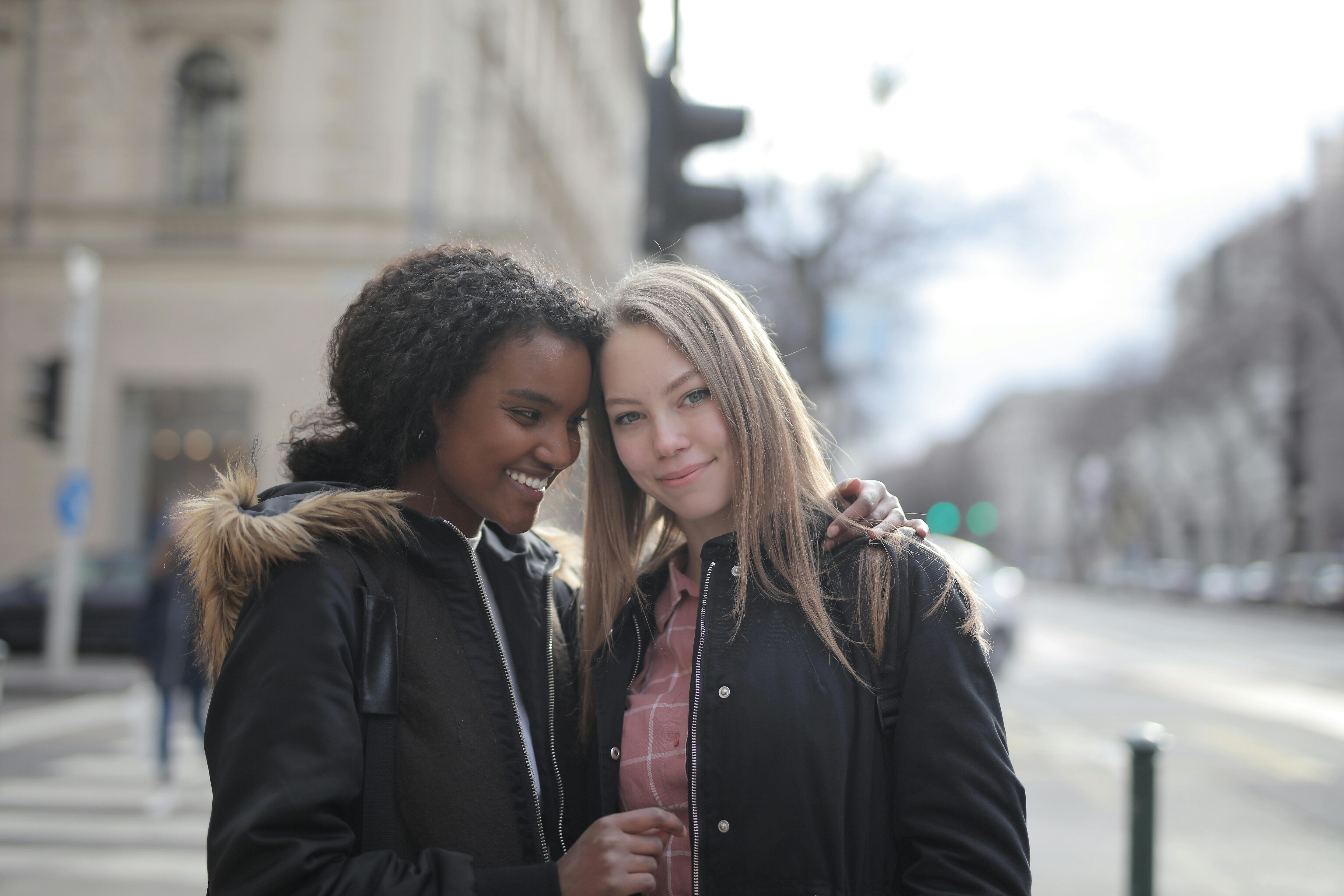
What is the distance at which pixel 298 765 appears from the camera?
1.52 m

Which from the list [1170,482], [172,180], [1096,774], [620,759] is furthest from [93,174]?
[1170,482]

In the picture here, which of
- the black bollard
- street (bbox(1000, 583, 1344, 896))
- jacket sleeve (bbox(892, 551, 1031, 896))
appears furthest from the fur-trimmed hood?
street (bbox(1000, 583, 1344, 896))

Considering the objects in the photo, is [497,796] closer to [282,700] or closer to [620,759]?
[620,759]

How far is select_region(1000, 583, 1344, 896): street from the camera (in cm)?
562

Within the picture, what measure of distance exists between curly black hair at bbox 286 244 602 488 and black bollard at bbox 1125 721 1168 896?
2.94 m

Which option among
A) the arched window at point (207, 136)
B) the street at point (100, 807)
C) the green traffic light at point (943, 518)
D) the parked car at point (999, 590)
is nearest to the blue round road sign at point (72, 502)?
the street at point (100, 807)

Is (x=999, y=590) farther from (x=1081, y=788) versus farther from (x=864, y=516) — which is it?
(x=864, y=516)

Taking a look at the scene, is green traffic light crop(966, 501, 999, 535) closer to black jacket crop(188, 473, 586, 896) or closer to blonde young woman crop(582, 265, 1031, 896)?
blonde young woman crop(582, 265, 1031, 896)

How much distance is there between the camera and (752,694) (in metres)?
1.82

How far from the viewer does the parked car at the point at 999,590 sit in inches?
509

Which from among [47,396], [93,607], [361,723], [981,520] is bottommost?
[981,520]

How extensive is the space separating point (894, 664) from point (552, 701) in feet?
2.19

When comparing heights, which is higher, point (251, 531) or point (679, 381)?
point (679, 381)

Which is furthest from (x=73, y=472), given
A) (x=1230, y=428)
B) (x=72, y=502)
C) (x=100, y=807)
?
(x=1230, y=428)
